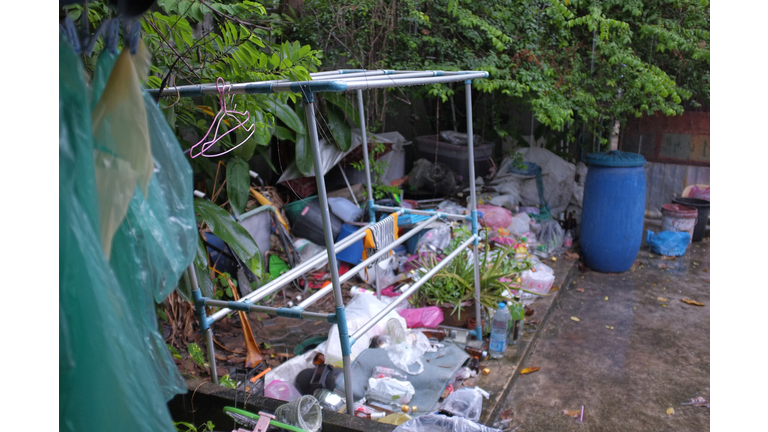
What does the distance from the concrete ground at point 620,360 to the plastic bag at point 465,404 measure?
22 cm

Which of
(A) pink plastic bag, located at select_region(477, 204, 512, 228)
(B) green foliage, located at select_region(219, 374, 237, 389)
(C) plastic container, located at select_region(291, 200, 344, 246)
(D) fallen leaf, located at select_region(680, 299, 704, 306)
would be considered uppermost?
(C) plastic container, located at select_region(291, 200, 344, 246)

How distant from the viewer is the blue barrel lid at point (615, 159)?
530cm

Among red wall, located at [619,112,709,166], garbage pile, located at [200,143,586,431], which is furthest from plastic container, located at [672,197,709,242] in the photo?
garbage pile, located at [200,143,586,431]

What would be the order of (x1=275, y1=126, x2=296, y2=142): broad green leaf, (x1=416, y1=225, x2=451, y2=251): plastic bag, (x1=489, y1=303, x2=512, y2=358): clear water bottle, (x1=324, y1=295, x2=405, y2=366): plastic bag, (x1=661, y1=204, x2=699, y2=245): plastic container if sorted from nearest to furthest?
(x1=324, y1=295, x2=405, y2=366): plastic bag < (x1=489, y1=303, x2=512, y2=358): clear water bottle < (x1=275, y1=126, x2=296, y2=142): broad green leaf < (x1=416, y1=225, x2=451, y2=251): plastic bag < (x1=661, y1=204, x2=699, y2=245): plastic container

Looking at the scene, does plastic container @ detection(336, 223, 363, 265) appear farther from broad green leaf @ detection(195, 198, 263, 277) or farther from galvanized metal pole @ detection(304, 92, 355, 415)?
galvanized metal pole @ detection(304, 92, 355, 415)

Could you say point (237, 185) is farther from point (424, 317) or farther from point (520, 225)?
point (520, 225)

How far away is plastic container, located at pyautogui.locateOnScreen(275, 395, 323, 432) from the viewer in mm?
2160

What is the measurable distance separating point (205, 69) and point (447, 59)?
11.2 feet

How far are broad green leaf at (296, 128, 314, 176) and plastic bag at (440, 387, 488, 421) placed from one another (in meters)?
2.51

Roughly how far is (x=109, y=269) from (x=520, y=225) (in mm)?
5050

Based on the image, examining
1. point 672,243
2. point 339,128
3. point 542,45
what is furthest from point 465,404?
point 672,243

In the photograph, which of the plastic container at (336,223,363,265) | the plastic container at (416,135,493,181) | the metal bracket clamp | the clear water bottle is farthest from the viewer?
the plastic container at (416,135,493,181)

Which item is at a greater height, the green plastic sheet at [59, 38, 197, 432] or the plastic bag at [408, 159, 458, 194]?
the green plastic sheet at [59, 38, 197, 432]

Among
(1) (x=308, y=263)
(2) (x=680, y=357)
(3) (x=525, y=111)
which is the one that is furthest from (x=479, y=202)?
(1) (x=308, y=263)
